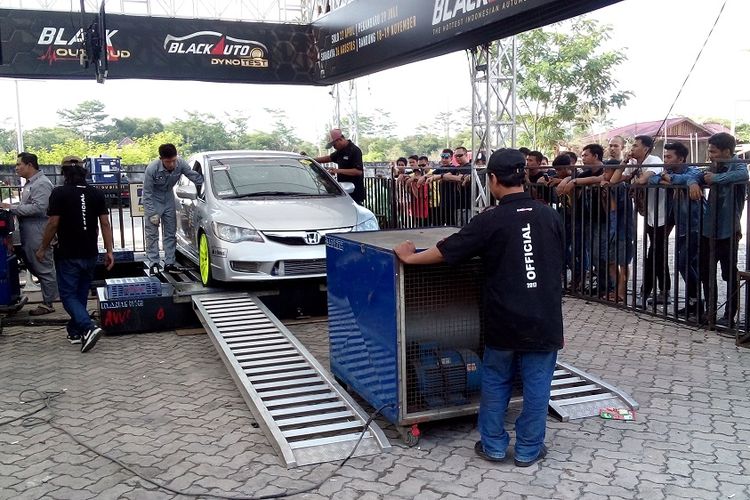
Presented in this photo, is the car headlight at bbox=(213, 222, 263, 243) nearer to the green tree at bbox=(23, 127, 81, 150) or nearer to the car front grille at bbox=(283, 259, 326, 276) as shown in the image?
the car front grille at bbox=(283, 259, 326, 276)

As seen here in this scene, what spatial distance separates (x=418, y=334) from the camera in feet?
15.0

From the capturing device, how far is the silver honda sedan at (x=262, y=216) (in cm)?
774

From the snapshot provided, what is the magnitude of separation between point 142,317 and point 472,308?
437cm

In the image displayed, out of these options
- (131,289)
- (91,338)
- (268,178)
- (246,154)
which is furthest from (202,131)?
(91,338)

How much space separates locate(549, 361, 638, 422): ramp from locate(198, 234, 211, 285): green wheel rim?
14.3 feet

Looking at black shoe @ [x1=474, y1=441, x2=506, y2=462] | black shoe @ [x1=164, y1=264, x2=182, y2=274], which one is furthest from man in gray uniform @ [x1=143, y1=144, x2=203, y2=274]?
black shoe @ [x1=474, y1=441, x2=506, y2=462]

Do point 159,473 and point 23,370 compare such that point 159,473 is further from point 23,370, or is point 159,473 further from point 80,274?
point 80,274

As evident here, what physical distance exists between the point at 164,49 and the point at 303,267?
8.49 meters

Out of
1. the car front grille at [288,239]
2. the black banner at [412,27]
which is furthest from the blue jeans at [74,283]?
the black banner at [412,27]

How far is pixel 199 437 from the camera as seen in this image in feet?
15.5

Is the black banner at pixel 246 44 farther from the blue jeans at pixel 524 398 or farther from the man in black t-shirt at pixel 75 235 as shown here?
the blue jeans at pixel 524 398

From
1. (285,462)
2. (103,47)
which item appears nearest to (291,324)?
(285,462)

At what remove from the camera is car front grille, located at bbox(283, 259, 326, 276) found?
777cm

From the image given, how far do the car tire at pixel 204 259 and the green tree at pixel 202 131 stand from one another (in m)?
60.9
